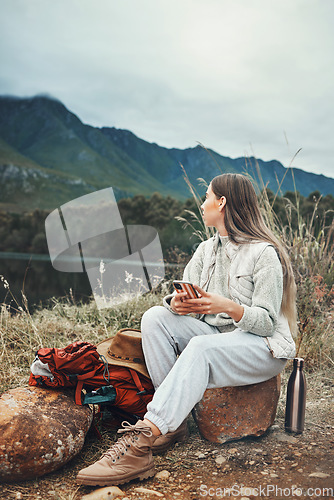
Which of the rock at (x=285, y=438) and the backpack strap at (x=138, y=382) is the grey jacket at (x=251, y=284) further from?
the rock at (x=285, y=438)

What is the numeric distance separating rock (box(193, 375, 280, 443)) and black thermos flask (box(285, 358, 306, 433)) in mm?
179

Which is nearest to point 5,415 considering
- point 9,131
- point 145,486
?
point 145,486

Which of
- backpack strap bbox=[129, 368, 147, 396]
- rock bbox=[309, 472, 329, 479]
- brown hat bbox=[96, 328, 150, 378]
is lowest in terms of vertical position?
rock bbox=[309, 472, 329, 479]

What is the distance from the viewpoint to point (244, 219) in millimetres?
2305

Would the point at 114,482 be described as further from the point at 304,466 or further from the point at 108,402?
the point at 304,466

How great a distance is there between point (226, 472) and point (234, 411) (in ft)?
1.00

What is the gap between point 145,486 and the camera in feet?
6.09

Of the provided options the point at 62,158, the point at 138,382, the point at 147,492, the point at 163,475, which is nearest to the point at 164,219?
the point at 138,382

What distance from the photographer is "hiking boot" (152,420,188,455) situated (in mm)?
2094

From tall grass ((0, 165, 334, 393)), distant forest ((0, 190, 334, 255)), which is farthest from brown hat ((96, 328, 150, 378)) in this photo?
distant forest ((0, 190, 334, 255))

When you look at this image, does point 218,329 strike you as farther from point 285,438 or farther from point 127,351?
point 285,438

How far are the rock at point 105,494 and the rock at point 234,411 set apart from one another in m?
0.61

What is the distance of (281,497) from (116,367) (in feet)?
3.26

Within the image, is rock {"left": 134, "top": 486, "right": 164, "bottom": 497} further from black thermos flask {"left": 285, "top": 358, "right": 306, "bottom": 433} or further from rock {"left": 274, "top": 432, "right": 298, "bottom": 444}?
black thermos flask {"left": 285, "top": 358, "right": 306, "bottom": 433}
